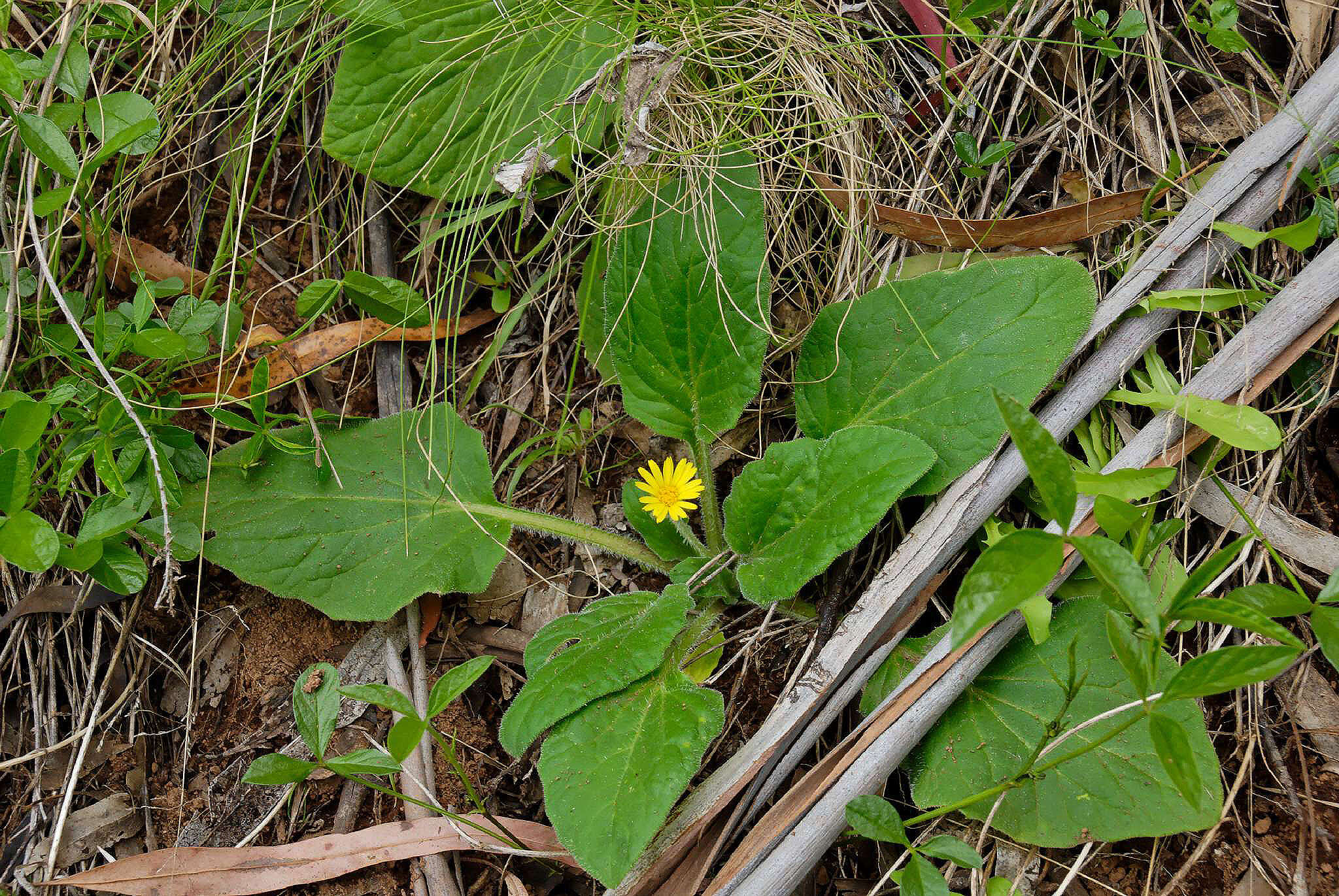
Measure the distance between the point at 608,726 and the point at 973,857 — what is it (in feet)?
2.10

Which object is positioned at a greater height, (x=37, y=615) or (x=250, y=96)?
(x=250, y=96)

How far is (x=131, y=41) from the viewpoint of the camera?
6.25 ft

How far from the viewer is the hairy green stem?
1.91 metres

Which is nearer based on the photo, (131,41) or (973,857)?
(973,857)

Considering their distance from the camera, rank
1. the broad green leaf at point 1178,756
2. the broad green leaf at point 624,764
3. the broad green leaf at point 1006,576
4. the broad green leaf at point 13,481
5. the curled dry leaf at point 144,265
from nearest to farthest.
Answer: the broad green leaf at point 1006,576 < the broad green leaf at point 1178,756 < the broad green leaf at point 624,764 < the broad green leaf at point 13,481 < the curled dry leaf at point 144,265

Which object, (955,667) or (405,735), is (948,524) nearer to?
(955,667)

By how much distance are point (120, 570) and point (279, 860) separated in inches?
25.0

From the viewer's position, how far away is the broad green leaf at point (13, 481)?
157 centimetres

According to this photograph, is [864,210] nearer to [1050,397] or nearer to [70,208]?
[1050,397]

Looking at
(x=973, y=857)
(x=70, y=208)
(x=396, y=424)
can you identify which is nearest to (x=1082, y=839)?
(x=973, y=857)

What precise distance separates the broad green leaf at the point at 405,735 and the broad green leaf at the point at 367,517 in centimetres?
43

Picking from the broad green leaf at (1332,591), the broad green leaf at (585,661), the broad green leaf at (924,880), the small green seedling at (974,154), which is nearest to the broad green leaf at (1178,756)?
the broad green leaf at (1332,591)

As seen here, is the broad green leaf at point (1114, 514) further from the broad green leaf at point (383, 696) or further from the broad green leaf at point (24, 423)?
the broad green leaf at point (24, 423)

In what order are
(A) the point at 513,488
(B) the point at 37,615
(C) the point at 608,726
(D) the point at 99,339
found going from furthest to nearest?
(A) the point at 513,488 < (B) the point at 37,615 < (D) the point at 99,339 < (C) the point at 608,726
